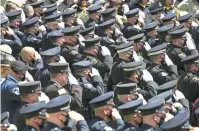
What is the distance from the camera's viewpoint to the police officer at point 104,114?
7.67 meters

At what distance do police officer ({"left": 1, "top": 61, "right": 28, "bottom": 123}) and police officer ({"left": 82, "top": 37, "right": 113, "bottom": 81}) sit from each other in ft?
5.69

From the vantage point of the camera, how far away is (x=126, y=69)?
9.33 meters

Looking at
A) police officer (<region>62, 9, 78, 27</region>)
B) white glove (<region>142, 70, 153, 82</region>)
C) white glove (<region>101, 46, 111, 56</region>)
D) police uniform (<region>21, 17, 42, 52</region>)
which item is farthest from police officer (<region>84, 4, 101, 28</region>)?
white glove (<region>142, 70, 153, 82</region>)

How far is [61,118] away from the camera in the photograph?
7.35 m

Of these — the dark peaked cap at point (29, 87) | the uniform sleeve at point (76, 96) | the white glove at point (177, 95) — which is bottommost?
the uniform sleeve at point (76, 96)

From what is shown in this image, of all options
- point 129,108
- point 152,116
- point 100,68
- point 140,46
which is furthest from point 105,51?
point 152,116

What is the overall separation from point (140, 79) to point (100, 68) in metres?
1.27

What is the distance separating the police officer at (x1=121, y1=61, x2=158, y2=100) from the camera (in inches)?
363

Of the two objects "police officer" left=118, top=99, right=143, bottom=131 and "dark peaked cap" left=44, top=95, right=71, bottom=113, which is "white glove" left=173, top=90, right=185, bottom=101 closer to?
"police officer" left=118, top=99, right=143, bottom=131

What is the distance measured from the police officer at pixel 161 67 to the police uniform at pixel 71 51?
1.30 m

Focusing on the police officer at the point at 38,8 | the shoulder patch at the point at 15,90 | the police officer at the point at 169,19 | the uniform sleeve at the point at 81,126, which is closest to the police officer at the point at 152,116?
the uniform sleeve at the point at 81,126

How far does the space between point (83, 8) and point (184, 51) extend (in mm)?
3791

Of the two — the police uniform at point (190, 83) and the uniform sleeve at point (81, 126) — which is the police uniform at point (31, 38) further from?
the uniform sleeve at point (81, 126)

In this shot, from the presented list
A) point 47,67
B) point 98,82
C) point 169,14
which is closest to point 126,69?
point 98,82
